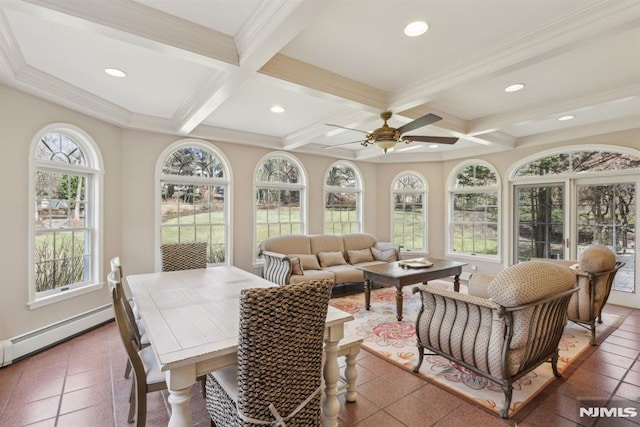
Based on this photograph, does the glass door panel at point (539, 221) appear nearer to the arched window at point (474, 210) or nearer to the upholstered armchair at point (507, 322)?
the arched window at point (474, 210)

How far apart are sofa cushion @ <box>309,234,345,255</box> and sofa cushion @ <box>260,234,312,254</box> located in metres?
0.12

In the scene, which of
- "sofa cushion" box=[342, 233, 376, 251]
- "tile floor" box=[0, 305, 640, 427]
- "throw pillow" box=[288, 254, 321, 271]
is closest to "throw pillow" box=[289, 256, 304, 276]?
"throw pillow" box=[288, 254, 321, 271]

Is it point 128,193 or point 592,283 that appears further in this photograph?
point 128,193

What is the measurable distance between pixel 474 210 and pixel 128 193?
666cm

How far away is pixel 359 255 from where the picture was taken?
5.92 meters

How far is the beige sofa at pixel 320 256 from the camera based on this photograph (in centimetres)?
469

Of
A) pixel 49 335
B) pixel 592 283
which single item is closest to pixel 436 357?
pixel 592 283

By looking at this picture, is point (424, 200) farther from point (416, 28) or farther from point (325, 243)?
point (416, 28)

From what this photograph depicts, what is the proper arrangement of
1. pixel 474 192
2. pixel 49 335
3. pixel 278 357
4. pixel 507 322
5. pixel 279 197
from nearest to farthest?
1. pixel 278 357
2. pixel 507 322
3. pixel 49 335
4. pixel 279 197
5. pixel 474 192

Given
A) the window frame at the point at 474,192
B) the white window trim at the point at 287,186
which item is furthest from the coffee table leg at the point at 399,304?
the window frame at the point at 474,192

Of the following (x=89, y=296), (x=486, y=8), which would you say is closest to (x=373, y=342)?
(x=486, y=8)

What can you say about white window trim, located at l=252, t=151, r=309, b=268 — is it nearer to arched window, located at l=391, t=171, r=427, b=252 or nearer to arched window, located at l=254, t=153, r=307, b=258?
arched window, located at l=254, t=153, r=307, b=258

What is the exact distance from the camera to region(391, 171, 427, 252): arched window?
7133 millimetres

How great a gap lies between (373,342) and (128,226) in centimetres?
382
